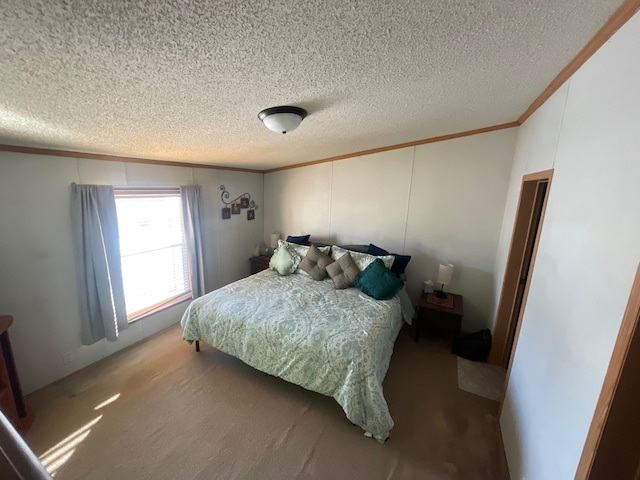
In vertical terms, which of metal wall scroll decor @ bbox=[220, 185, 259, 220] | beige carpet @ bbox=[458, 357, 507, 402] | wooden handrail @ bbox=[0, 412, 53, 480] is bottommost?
beige carpet @ bbox=[458, 357, 507, 402]

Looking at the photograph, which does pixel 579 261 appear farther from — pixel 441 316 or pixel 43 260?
pixel 43 260

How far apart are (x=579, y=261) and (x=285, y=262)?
108 inches

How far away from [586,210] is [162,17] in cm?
178

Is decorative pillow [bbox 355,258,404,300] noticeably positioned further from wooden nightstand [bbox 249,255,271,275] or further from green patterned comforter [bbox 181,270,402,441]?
wooden nightstand [bbox 249,255,271,275]

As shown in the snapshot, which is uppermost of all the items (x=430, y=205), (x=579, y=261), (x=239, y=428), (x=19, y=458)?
(x=430, y=205)

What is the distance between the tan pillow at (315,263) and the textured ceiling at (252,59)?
174 centimetres

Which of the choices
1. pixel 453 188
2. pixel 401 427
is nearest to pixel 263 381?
pixel 401 427

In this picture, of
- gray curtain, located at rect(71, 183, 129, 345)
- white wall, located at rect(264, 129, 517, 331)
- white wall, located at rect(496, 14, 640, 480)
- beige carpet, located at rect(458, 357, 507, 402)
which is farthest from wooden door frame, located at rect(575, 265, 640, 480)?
gray curtain, located at rect(71, 183, 129, 345)

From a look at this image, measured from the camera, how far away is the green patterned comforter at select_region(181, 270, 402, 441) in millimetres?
1779

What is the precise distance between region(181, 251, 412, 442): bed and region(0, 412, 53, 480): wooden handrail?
1641 millimetres

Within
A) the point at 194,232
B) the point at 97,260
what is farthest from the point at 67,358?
the point at 194,232

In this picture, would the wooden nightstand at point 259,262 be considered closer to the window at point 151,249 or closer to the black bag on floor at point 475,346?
the window at point 151,249

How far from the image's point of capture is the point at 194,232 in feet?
10.9

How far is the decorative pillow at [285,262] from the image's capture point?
328cm
